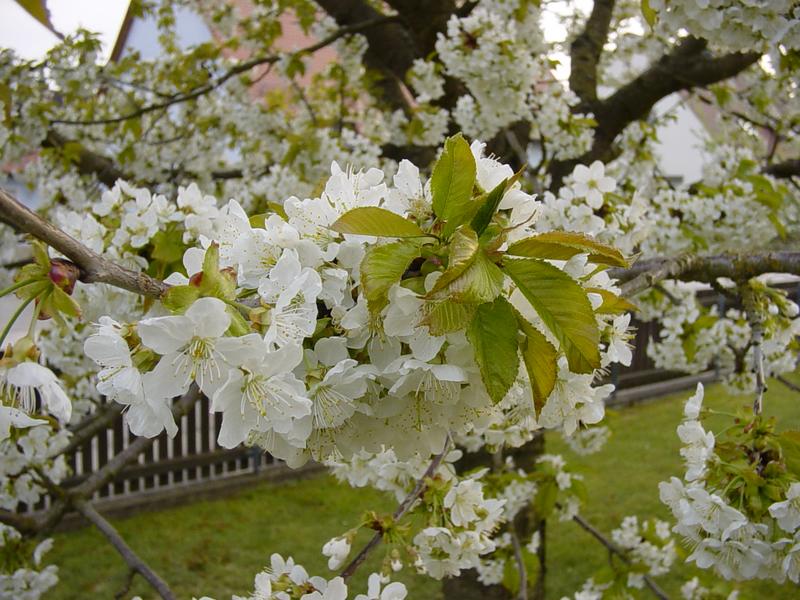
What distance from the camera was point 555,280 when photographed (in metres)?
0.81

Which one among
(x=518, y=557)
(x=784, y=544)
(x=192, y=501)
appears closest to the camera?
(x=784, y=544)

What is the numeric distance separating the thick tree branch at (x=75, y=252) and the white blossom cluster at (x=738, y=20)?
4.66 feet

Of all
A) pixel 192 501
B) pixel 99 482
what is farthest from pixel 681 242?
pixel 192 501

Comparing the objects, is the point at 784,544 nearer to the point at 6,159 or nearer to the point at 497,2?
the point at 497,2

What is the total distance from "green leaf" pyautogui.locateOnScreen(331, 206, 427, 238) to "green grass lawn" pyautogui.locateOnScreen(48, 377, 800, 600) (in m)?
3.06

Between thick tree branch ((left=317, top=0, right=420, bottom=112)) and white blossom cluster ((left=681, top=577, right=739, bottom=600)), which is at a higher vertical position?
thick tree branch ((left=317, top=0, right=420, bottom=112))

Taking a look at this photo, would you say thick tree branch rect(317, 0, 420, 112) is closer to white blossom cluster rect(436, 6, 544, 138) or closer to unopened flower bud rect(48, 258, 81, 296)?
white blossom cluster rect(436, 6, 544, 138)

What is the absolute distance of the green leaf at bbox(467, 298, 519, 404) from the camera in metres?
0.79

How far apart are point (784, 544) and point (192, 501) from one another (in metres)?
5.29

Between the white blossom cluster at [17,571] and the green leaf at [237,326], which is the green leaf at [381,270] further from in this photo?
the white blossom cluster at [17,571]

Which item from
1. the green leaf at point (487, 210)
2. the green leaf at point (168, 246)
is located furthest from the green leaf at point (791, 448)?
the green leaf at point (168, 246)

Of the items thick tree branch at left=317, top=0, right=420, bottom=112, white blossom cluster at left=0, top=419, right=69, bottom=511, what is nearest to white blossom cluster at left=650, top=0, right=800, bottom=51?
thick tree branch at left=317, top=0, right=420, bottom=112

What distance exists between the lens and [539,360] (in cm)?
84

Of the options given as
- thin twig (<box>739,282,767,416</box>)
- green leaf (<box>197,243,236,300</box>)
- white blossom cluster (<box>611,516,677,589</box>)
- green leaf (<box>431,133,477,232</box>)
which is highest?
green leaf (<box>431,133,477,232</box>)
